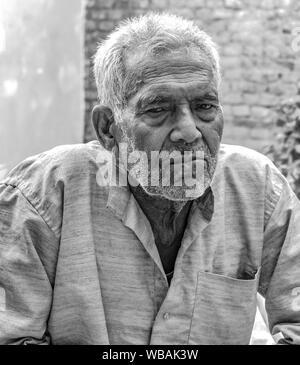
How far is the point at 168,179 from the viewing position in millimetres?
2234

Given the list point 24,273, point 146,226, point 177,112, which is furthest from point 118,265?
point 177,112

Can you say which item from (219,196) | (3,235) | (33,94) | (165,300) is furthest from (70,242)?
(33,94)

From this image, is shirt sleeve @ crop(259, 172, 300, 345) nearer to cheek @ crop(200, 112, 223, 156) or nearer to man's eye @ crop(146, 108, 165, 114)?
cheek @ crop(200, 112, 223, 156)

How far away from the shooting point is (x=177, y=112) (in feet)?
7.19

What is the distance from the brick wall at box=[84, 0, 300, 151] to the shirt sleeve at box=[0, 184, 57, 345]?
586cm

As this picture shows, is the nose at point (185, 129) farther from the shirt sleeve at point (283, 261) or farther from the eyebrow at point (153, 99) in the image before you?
the shirt sleeve at point (283, 261)

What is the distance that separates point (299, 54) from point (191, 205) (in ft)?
20.5

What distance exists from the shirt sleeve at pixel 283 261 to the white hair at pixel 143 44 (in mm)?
519

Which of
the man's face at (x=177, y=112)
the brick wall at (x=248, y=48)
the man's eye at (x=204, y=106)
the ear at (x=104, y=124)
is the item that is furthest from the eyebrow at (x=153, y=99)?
the brick wall at (x=248, y=48)

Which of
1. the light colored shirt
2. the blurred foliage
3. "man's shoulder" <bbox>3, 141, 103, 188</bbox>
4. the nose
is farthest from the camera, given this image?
the blurred foliage

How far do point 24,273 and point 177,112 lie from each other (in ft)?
2.29

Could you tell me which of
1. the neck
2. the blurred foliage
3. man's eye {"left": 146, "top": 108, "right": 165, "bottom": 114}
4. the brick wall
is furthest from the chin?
the brick wall

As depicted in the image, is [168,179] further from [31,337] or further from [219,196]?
[31,337]

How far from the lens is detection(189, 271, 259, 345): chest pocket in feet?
7.66
